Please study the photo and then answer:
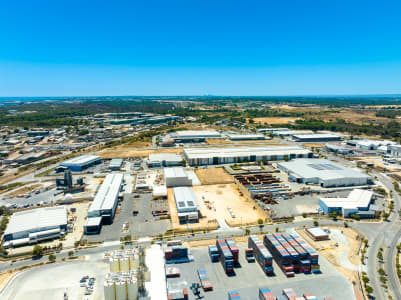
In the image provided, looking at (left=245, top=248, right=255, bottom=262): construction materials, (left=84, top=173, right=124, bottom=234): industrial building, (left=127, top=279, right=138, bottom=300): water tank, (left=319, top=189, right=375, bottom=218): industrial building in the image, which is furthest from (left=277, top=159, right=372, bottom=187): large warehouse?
(left=127, top=279, right=138, bottom=300): water tank

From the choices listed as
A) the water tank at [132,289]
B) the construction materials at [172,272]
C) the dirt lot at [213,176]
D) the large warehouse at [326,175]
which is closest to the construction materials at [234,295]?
the construction materials at [172,272]

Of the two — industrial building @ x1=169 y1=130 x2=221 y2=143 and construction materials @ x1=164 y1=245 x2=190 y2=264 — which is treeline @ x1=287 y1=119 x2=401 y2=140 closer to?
industrial building @ x1=169 y1=130 x2=221 y2=143

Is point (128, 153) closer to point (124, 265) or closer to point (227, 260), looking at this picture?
point (124, 265)

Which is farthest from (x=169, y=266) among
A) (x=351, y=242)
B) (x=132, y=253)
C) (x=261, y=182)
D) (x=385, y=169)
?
(x=385, y=169)

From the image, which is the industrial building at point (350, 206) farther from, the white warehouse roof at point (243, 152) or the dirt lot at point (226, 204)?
the white warehouse roof at point (243, 152)

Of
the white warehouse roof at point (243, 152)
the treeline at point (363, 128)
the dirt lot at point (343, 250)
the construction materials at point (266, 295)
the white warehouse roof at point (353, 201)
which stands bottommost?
the dirt lot at point (343, 250)

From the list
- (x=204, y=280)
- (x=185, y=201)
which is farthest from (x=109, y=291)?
(x=185, y=201)
